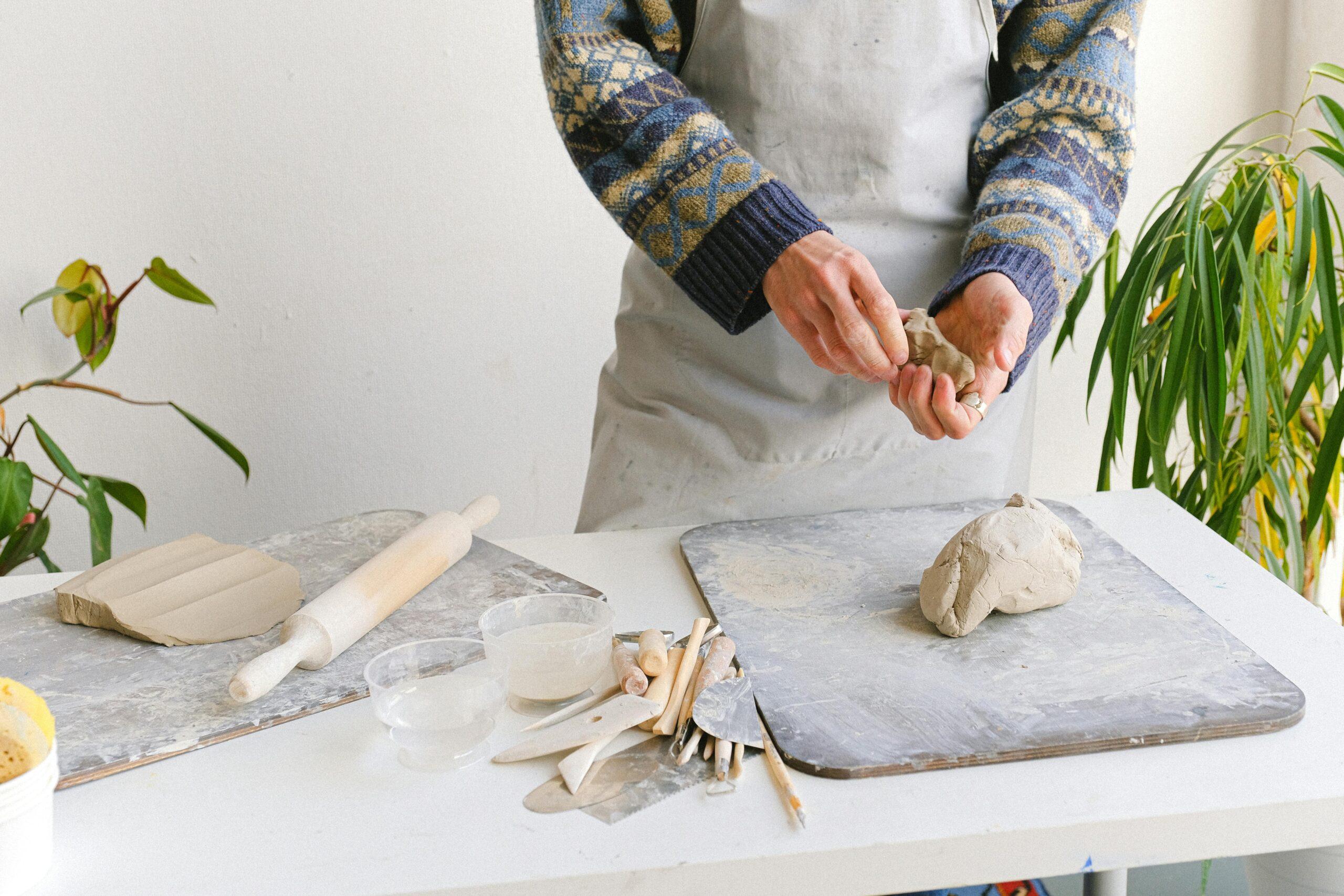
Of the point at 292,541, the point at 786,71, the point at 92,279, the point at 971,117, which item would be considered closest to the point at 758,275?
the point at 786,71

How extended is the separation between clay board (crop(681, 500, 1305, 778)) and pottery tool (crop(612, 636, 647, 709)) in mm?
83

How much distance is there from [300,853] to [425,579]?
1.17ft

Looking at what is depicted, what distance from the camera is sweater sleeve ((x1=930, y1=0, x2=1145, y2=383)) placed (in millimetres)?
1051

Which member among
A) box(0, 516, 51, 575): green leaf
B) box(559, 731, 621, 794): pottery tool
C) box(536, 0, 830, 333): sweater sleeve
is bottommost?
box(0, 516, 51, 575): green leaf

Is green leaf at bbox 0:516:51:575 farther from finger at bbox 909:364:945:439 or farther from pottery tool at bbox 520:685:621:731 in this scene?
finger at bbox 909:364:945:439

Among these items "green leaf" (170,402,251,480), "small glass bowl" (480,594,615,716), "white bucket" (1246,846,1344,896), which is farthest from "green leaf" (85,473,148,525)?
"white bucket" (1246,846,1344,896)

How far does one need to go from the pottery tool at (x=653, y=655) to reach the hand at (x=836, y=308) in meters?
0.33

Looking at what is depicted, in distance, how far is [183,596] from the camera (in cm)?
91

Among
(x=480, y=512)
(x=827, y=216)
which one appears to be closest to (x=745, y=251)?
(x=827, y=216)

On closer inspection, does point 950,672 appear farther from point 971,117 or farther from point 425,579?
point 971,117

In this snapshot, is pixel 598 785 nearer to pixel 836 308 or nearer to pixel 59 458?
pixel 836 308

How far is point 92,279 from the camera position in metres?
1.72

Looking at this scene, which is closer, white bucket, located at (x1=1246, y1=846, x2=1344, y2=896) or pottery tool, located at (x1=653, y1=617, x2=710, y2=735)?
pottery tool, located at (x1=653, y1=617, x2=710, y2=735)

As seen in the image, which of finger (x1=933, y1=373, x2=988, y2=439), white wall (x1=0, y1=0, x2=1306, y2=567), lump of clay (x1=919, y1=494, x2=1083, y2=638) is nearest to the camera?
lump of clay (x1=919, y1=494, x2=1083, y2=638)
